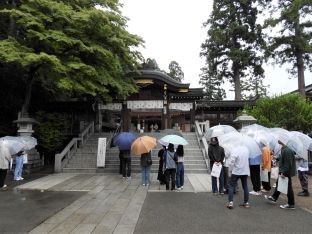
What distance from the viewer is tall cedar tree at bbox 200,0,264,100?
113 feet

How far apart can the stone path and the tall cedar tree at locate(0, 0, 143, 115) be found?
15.5 feet

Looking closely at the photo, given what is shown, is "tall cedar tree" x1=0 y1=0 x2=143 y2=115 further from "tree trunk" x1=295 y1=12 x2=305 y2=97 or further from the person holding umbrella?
"tree trunk" x1=295 y1=12 x2=305 y2=97

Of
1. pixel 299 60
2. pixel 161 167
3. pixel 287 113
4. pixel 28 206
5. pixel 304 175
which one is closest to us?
pixel 28 206

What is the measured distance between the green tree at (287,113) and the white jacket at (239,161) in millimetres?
11812

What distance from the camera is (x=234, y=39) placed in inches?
1415

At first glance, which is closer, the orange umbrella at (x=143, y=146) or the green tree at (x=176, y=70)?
the orange umbrella at (x=143, y=146)

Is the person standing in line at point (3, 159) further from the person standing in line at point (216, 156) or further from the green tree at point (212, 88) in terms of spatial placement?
the green tree at point (212, 88)

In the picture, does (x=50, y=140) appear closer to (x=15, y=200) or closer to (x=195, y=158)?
(x=195, y=158)

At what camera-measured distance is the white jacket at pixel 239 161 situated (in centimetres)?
891

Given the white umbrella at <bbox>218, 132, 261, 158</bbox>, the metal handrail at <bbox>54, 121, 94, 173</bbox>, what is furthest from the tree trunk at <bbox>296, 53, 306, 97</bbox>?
the white umbrella at <bbox>218, 132, 261, 158</bbox>

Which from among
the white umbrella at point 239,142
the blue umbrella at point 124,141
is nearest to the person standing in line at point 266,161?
the white umbrella at point 239,142

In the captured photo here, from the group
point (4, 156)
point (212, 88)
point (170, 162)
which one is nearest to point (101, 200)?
point (170, 162)

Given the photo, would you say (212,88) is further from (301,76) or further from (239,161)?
(239,161)

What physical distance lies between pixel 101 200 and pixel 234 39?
2966cm
